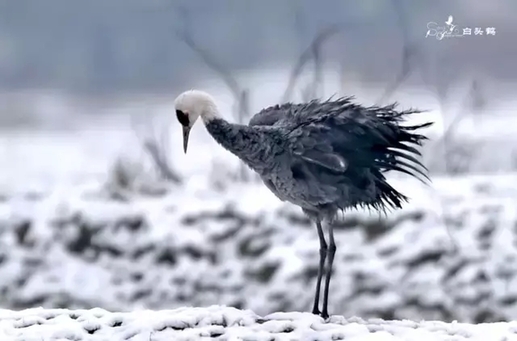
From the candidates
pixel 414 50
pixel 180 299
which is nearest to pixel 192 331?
pixel 180 299

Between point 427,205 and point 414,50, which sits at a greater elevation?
point 414,50

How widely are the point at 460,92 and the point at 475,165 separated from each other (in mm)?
495

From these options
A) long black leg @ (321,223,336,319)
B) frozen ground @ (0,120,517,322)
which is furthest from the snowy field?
long black leg @ (321,223,336,319)

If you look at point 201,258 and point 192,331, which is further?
point 201,258

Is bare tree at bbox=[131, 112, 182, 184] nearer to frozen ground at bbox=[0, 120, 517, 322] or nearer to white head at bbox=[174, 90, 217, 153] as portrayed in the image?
frozen ground at bbox=[0, 120, 517, 322]

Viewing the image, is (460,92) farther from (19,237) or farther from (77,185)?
(19,237)

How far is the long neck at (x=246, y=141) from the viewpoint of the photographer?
10.5 feet

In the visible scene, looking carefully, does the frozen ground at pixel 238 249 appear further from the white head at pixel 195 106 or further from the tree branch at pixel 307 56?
the white head at pixel 195 106

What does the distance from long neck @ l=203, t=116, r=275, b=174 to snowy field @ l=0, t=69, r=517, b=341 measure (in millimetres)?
1906

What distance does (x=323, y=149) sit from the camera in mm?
3170

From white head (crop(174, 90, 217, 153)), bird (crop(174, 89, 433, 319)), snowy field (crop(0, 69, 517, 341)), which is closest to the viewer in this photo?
bird (crop(174, 89, 433, 319))

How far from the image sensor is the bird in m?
3.18

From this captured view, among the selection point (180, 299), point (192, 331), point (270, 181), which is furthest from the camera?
point (180, 299)

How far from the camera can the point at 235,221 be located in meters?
5.29
